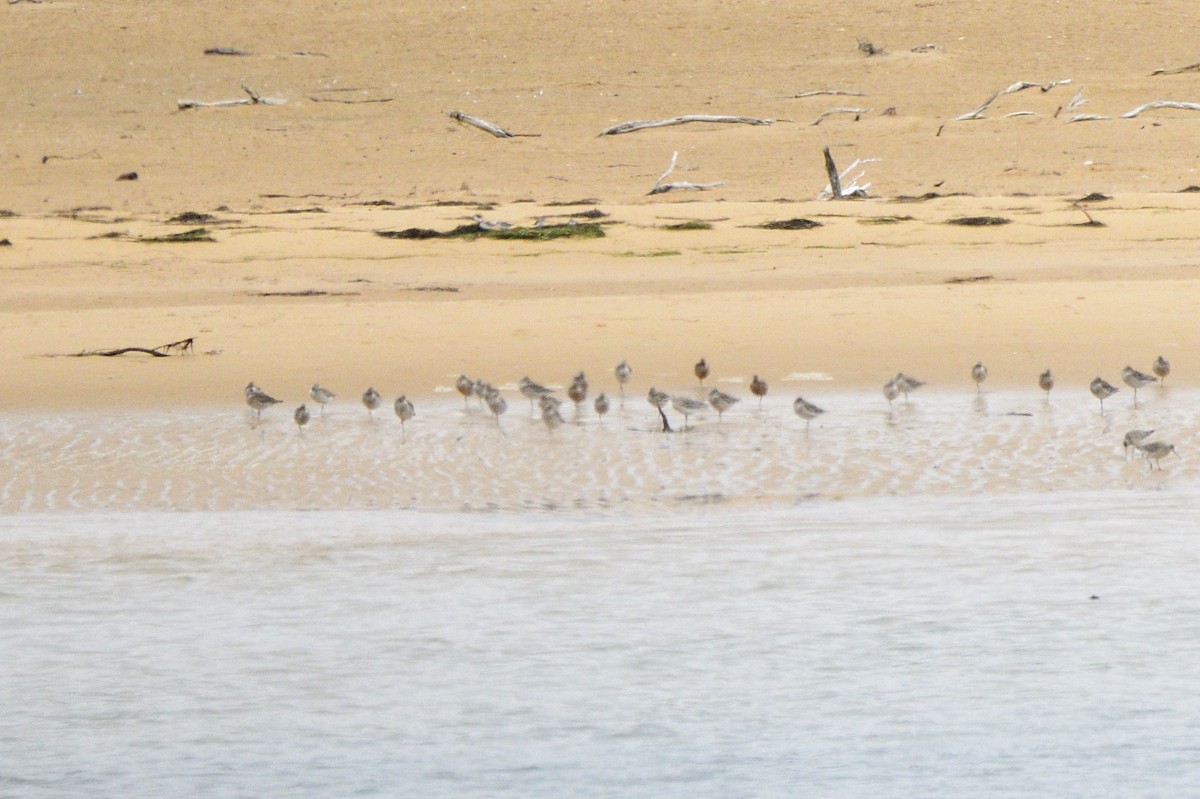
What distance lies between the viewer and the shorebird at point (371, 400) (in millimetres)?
12555

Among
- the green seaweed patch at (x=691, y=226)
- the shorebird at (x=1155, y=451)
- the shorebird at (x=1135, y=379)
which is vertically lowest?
the shorebird at (x=1155, y=451)

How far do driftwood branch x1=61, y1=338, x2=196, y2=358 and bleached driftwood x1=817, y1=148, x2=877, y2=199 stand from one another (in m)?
10.4

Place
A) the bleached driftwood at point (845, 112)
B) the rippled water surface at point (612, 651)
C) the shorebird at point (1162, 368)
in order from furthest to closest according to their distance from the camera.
Result: the bleached driftwood at point (845, 112) < the shorebird at point (1162, 368) < the rippled water surface at point (612, 651)

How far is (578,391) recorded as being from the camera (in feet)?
41.6

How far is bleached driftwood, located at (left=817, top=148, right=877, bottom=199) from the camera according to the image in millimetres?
22625

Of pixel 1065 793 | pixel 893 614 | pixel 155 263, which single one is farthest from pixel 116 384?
pixel 1065 793

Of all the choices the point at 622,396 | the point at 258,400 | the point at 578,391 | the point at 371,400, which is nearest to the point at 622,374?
the point at 622,396

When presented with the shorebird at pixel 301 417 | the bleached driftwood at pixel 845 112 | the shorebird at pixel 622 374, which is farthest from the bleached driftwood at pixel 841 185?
the shorebird at pixel 301 417

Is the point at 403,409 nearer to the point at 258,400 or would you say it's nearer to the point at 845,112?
the point at 258,400

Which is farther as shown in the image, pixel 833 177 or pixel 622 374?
pixel 833 177

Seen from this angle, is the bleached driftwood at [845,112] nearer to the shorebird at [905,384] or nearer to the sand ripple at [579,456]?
the shorebird at [905,384]

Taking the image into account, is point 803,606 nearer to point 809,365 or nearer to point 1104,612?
point 1104,612

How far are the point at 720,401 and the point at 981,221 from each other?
322 inches

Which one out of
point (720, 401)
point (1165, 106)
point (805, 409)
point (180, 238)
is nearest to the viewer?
point (805, 409)
